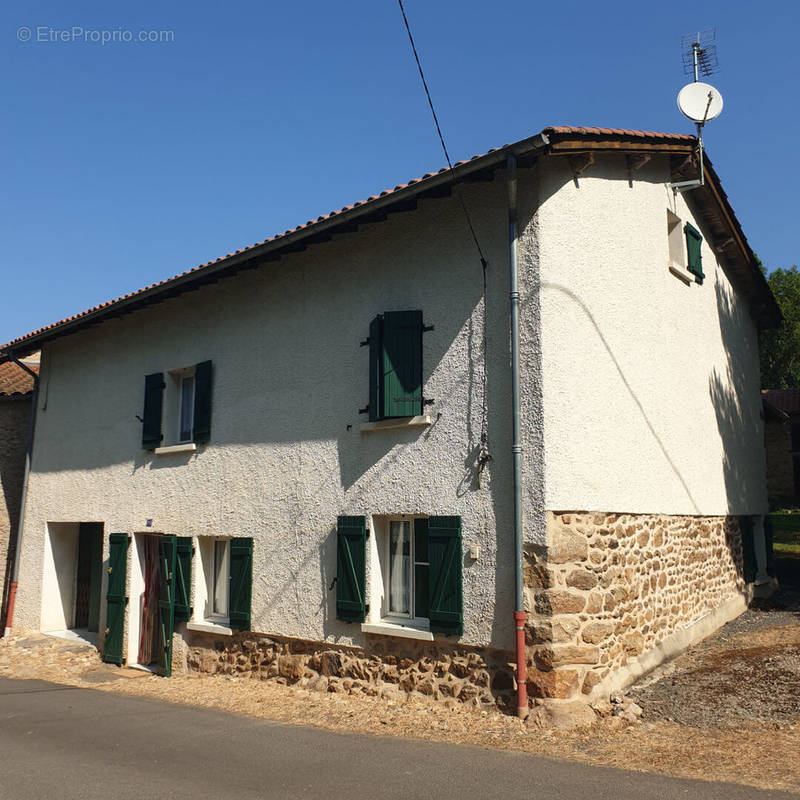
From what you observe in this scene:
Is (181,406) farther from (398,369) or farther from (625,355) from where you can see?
(625,355)

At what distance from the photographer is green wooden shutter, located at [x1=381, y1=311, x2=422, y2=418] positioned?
8.62 meters

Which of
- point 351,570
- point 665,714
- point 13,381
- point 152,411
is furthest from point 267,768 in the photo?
point 13,381

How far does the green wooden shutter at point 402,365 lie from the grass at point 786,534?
12.3 meters

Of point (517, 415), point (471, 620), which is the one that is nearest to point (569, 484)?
point (517, 415)

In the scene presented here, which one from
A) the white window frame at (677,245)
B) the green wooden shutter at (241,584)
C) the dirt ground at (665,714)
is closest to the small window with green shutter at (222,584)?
the green wooden shutter at (241,584)

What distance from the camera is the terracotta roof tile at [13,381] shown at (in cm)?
1523

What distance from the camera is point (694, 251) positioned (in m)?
11.1

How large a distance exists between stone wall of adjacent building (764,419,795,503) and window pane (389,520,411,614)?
893 inches

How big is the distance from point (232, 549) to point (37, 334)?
5.98 metres

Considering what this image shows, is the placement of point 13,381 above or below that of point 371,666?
above

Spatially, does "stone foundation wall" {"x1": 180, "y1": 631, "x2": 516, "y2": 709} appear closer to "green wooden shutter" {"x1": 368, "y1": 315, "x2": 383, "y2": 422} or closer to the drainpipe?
the drainpipe

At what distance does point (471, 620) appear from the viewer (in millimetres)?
7859

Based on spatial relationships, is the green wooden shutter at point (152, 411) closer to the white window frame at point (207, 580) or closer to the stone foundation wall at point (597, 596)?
the white window frame at point (207, 580)

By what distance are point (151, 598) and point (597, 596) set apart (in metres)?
6.97
